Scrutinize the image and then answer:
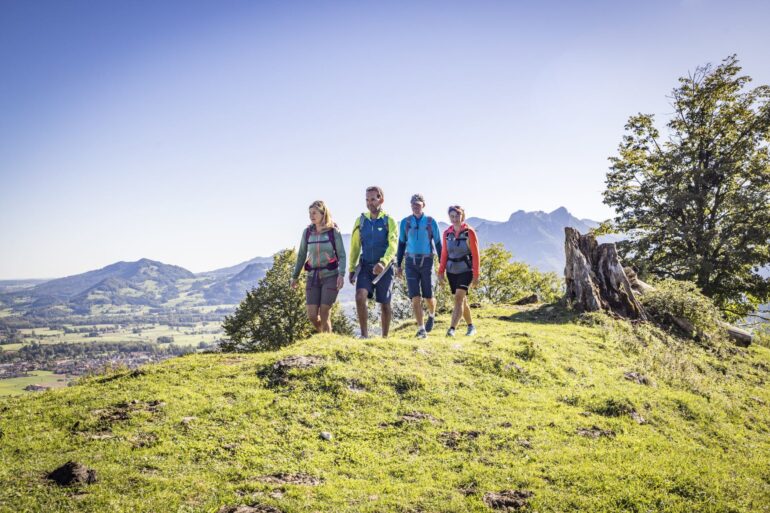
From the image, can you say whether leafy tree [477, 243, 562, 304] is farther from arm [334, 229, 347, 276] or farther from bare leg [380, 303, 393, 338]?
arm [334, 229, 347, 276]

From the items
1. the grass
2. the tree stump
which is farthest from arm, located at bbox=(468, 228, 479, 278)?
the grass

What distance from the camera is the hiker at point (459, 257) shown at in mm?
11781

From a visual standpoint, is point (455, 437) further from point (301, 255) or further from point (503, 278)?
point (503, 278)

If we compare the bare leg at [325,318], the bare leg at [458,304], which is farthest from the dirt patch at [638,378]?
the bare leg at [325,318]

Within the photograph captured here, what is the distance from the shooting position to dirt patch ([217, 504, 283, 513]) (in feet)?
14.2

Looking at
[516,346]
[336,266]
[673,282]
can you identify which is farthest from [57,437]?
[673,282]

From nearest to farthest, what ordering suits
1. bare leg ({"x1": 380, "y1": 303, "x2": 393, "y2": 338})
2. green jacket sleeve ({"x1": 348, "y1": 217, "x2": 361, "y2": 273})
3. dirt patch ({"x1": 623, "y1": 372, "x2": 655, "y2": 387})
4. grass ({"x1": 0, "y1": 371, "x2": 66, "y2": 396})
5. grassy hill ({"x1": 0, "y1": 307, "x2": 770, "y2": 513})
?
1. grassy hill ({"x1": 0, "y1": 307, "x2": 770, "y2": 513})
2. dirt patch ({"x1": 623, "y1": 372, "x2": 655, "y2": 387})
3. green jacket sleeve ({"x1": 348, "y1": 217, "x2": 361, "y2": 273})
4. bare leg ({"x1": 380, "y1": 303, "x2": 393, "y2": 338})
5. grass ({"x1": 0, "y1": 371, "x2": 66, "y2": 396})

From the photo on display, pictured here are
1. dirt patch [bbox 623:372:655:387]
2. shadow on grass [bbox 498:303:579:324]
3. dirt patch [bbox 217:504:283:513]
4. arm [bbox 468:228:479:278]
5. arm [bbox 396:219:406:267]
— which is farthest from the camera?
shadow on grass [bbox 498:303:579:324]

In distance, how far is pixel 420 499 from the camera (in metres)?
4.74

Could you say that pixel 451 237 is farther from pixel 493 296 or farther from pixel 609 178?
pixel 493 296

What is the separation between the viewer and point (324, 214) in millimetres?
10555

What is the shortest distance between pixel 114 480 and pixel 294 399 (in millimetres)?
2870

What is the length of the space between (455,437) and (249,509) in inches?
128

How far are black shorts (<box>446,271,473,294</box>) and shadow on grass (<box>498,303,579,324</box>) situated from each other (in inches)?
Answer: 224
